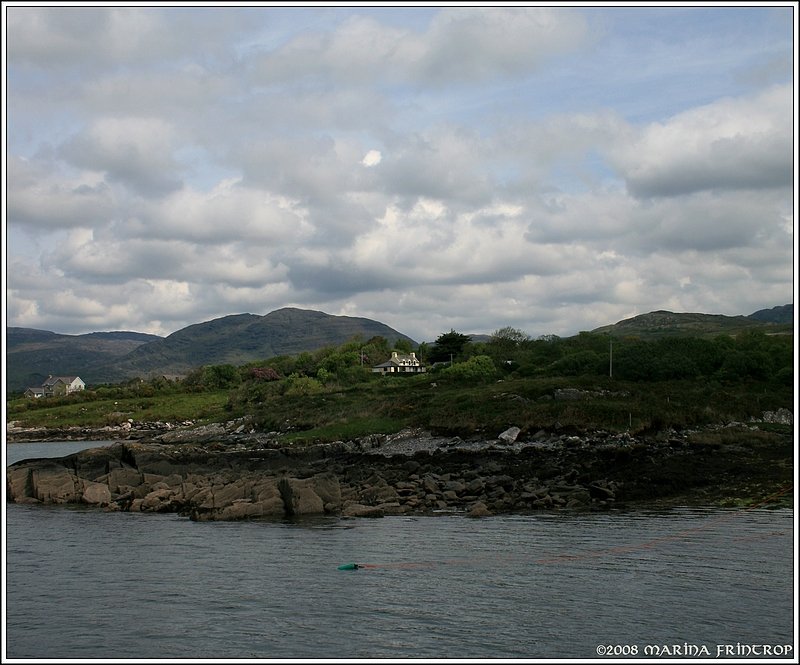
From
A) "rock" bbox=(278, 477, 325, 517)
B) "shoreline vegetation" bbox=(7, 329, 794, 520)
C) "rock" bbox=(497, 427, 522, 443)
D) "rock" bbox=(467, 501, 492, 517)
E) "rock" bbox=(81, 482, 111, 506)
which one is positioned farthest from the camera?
"rock" bbox=(497, 427, 522, 443)

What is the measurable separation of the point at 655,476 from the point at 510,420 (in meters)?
18.6

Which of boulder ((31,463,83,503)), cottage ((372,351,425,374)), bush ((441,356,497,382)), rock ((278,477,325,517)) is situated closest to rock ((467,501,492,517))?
rock ((278,477,325,517))

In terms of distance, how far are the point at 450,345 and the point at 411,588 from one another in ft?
391

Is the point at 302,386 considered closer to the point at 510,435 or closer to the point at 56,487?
the point at 510,435

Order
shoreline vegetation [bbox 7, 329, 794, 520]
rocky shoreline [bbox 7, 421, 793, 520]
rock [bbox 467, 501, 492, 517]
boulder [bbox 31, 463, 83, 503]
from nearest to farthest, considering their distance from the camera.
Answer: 1. rock [bbox 467, 501, 492, 517]
2. rocky shoreline [bbox 7, 421, 793, 520]
3. shoreline vegetation [bbox 7, 329, 794, 520]
4. boulder [bbox 31, 463, 83, 503]

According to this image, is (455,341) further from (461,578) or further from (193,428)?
(461,578)

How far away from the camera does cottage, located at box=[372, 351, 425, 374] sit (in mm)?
139375

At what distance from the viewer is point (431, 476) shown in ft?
132

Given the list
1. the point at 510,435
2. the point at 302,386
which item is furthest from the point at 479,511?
the point at 302,386

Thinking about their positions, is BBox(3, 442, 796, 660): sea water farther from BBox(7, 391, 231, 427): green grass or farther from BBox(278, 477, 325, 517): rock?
BBox(7, 391, 231, 427): green grass

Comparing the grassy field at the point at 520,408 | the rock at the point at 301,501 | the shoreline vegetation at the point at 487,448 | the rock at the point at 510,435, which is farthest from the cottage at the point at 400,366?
the rock at the point at 301,501

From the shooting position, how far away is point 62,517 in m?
35.2

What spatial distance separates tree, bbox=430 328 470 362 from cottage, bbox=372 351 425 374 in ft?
15.1

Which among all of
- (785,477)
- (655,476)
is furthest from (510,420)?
(785,477)
